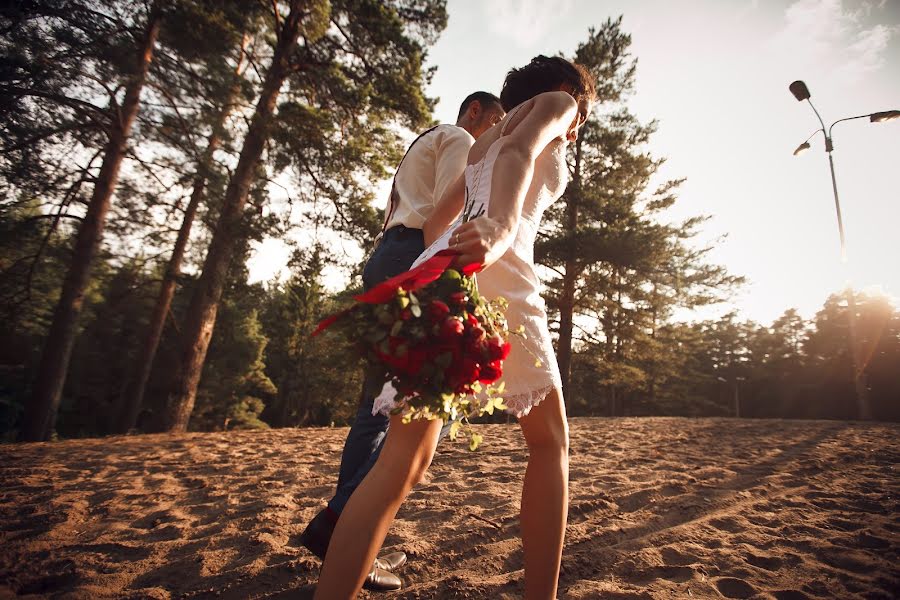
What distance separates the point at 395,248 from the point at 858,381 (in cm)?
1235

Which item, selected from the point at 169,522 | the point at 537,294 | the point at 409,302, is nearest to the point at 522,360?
the point at 537,294

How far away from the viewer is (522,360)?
4.40 feet

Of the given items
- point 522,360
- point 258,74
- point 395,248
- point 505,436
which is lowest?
point 505,436

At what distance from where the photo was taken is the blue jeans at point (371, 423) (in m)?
1.69

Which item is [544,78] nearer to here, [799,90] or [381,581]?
[381,581]

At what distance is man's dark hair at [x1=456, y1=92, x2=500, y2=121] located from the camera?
7.34ft

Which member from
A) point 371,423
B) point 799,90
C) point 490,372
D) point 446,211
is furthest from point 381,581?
point 799,90

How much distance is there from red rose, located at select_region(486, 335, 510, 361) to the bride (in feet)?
0.73

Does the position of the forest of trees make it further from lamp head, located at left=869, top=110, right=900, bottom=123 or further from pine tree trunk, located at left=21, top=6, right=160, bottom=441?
lamp head, located at left=869, top=110, right=900, bottom=123

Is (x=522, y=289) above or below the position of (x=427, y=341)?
above

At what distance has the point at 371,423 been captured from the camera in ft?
5.80

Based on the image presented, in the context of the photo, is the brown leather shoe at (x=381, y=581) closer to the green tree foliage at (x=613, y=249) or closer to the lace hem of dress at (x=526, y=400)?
the lace hem of dress at (x=526, y=400)

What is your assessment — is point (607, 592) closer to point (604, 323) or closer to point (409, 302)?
point (409, 302)

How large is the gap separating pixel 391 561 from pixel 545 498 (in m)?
1.04
